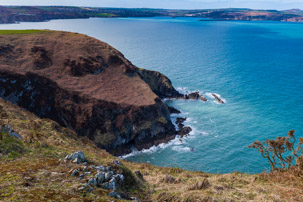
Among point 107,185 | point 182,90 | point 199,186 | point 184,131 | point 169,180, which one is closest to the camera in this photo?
point 107,185

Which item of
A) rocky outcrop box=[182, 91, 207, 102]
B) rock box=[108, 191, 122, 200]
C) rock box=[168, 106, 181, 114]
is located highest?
rock box=[108, 191, 122, 200]

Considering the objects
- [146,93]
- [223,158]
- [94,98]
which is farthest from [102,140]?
[223,158]

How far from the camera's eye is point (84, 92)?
5800 centimetres

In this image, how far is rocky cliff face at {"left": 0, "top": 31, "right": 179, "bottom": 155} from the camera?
173 ft

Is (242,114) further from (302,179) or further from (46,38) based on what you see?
(46,38)

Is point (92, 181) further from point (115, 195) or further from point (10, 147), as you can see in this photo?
point (10, 147)

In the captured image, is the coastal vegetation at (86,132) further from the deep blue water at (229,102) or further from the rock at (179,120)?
the deep blue water at (229,102)

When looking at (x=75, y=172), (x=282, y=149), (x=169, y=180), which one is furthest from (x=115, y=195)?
(x=282, y=149)

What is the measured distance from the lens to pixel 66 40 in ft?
246

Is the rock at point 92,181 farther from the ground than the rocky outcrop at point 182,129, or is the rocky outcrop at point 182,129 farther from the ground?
the rock at point 92,181

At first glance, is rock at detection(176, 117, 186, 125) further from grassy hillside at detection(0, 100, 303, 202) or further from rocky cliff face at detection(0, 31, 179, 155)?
grassy hillside at detection(0, 100, 303, 202)

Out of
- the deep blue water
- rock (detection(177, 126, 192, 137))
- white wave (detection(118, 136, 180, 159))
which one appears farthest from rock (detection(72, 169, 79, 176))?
rock (detection(177, 126, 192, 137))

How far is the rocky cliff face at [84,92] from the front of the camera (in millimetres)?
52625

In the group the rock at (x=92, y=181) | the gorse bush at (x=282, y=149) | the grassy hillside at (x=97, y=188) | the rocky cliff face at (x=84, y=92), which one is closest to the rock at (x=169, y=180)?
the grassy hillside at (x=97, y=188)
